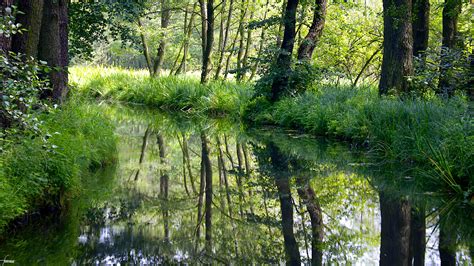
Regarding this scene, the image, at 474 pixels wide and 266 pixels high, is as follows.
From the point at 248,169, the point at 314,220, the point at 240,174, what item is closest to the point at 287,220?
the point at 314,220

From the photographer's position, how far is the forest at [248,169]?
13.2 feet

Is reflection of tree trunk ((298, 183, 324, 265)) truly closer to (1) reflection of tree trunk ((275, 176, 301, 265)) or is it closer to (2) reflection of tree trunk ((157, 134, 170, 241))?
(1) reflection of tree trunk ((275, 176, 301, 265))

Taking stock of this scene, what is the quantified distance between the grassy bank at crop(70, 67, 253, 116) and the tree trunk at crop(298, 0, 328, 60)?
2.28 m

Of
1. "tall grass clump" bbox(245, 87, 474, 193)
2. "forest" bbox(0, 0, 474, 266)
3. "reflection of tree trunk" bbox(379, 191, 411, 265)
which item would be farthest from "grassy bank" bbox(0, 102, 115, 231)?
"tall grass clump" bbox(245, 87, 474, 193)

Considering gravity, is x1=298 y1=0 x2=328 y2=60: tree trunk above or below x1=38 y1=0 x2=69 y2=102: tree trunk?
above

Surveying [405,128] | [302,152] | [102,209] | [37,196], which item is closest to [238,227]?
[102,209]

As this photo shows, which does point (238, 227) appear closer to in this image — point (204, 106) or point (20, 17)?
point (20, 17)

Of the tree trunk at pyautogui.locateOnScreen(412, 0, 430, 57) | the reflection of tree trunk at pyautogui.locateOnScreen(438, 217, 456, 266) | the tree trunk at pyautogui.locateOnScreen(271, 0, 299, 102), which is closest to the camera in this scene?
the reflection of tree trunk at pyautogui.locateOnScreen(438, 217, 456, 266)

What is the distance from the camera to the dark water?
13.0 ft

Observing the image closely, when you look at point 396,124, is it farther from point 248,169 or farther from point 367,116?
point 248,169

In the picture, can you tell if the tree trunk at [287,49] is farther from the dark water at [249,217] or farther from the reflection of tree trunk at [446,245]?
the reflection of tree trunk at [446,245]

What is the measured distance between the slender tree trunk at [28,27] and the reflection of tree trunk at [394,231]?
14.8 ft

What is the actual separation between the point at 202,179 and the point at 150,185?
0.85 metres

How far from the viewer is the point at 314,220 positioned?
4.96 m
